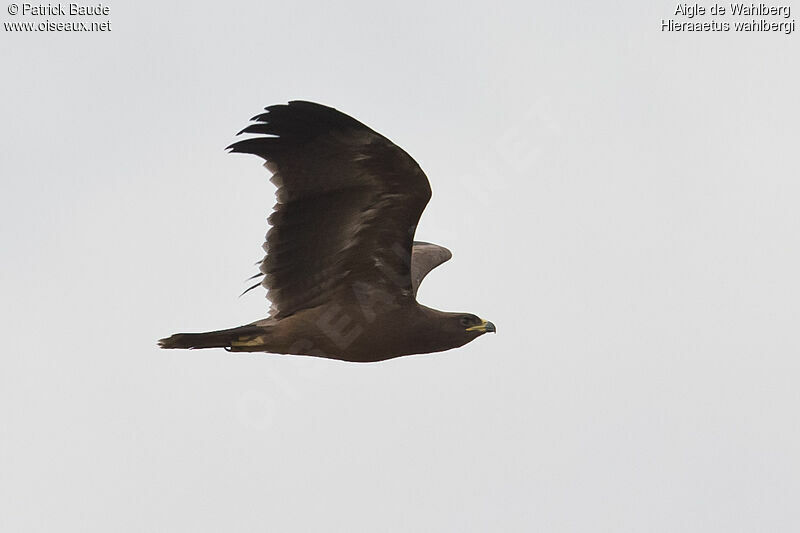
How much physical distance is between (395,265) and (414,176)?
3.76 ft

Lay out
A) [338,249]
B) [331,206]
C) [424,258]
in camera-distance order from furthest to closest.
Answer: [424,258], [338,249], [331,206]

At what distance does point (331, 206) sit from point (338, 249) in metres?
0.52

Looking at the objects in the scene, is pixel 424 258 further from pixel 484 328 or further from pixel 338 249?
pixel 338 249

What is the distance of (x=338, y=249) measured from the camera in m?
14.4

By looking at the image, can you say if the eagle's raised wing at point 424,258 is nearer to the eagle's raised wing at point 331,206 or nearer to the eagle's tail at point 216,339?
the eagle's raised wing at point 331,206

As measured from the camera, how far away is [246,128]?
1348 cm

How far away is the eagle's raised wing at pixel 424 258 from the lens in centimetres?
1672

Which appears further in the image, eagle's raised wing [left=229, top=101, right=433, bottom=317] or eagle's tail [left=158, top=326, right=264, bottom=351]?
eagle's tail [left=158, top=326, right=264, bottom=351]

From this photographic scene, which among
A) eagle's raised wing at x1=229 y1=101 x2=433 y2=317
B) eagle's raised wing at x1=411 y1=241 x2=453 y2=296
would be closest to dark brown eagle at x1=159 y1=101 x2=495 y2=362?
eagle's raised wing at x1=229 y1=101 x2=433 y2=317

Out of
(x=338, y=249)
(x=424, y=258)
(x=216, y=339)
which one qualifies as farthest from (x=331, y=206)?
(x=424, y=258)

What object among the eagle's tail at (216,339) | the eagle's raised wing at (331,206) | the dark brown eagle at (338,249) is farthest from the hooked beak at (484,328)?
the eagle's tail at (216,339)

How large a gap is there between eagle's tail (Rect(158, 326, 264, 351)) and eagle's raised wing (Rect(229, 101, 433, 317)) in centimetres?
33

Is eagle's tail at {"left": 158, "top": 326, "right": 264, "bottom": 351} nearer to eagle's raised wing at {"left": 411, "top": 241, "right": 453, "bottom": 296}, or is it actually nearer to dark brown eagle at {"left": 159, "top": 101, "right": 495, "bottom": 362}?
dark brown eagle at {"left": 159, "top": 101, "right": 495, "bottom": 362}

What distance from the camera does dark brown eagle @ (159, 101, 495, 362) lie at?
13.6m
